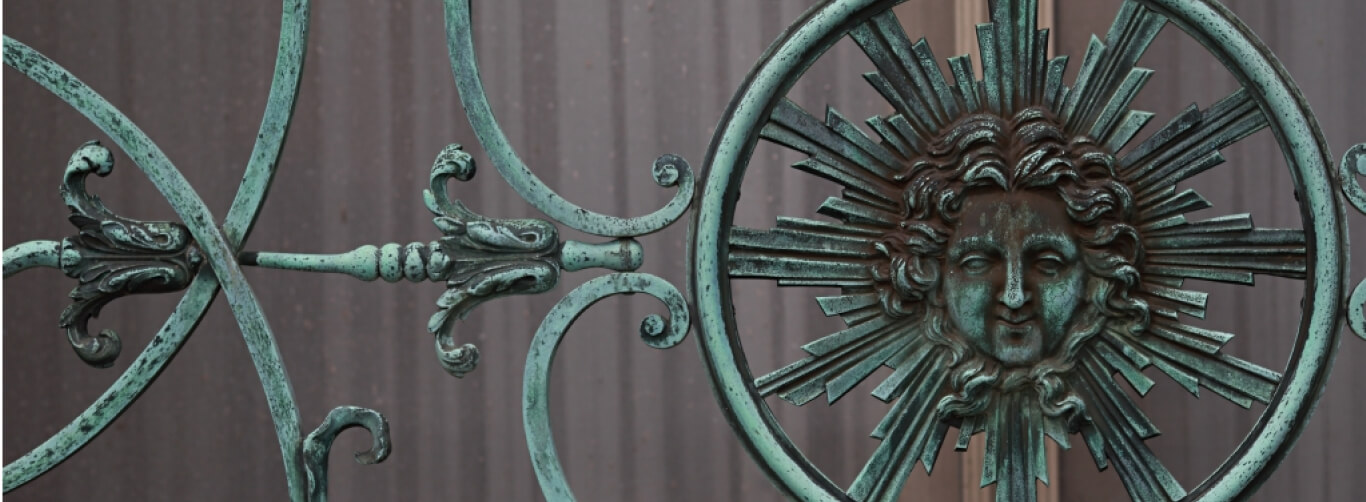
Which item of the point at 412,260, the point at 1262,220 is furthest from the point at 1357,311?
the point at 412,260

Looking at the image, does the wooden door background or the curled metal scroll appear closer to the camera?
the curled metal scroll

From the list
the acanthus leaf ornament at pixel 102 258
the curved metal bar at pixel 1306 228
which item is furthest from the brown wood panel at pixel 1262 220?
the acanthus leaf ornament at pixel 102 258

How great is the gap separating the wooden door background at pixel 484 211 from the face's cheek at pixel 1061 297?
1.53 feet

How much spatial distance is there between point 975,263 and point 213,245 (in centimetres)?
47

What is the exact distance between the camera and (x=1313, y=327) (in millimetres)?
860

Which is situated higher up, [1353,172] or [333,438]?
[1353,172]

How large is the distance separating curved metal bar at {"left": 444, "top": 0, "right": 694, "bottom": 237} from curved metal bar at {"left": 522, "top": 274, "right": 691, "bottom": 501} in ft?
0.11

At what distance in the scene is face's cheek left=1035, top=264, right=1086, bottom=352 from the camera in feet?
2.86

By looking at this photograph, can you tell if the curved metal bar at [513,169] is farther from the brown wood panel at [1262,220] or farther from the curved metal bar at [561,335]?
the brown wood panel at [1262,220]

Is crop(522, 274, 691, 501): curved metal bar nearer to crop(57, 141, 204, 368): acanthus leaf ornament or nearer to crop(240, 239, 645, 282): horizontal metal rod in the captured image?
crop(240, 239, 645, 282): horizontal metal rod

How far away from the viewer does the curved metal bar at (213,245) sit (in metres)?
0.87

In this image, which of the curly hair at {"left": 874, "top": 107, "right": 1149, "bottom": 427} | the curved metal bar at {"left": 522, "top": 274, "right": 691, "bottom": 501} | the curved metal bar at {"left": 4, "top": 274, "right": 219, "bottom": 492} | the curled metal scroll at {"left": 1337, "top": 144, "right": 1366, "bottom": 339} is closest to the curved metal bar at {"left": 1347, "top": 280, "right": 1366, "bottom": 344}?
the curled metal scroll at {"left": 1337, "top": 144, "right": 1366, "bottom": 339}

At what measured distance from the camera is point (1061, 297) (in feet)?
2.86

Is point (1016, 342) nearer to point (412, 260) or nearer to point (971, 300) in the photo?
point (971, 300)
